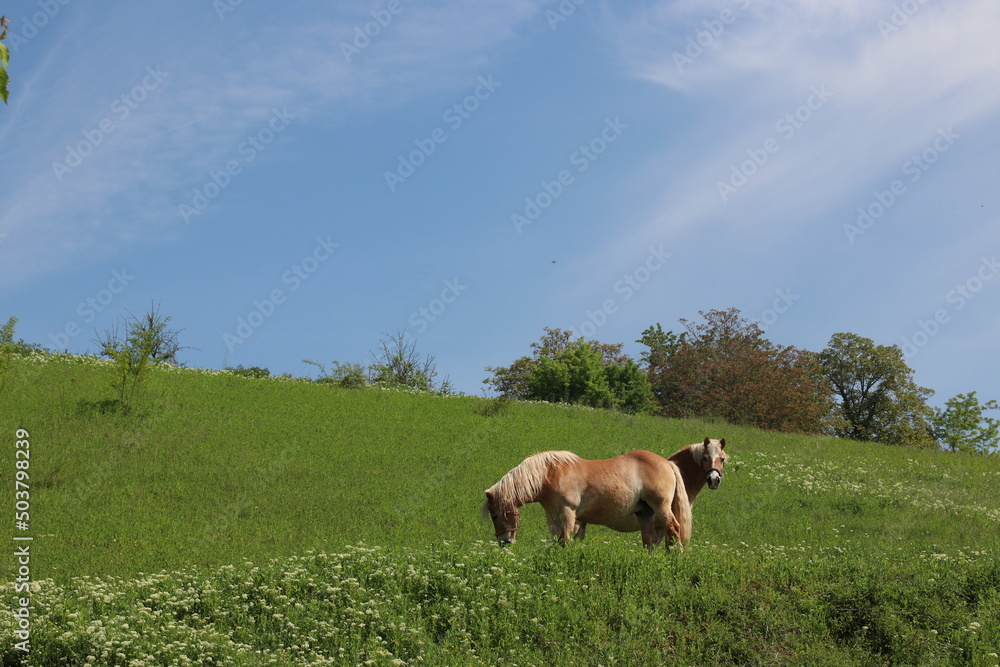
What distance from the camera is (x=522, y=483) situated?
12.8 metres

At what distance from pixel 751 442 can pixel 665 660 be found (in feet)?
91.5

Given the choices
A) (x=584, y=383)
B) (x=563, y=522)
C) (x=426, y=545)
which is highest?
(x=584, y=383)

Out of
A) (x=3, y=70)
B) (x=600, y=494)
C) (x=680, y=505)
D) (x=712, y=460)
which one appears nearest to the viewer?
(x=3, y=70)

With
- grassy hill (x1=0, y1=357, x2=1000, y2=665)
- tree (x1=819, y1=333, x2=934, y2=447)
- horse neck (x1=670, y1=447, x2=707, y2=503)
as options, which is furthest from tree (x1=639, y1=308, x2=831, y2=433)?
horse neck (x1=670, y1=447, x2=707, y2=503)

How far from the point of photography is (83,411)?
28359mm

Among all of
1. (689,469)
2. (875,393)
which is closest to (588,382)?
(875,393)

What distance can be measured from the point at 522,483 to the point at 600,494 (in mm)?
1465

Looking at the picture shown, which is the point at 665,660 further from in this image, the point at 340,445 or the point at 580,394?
the point at 580,394

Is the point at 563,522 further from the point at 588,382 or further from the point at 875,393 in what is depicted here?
the point at 875,393

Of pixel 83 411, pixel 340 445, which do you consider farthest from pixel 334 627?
pixel 83 411

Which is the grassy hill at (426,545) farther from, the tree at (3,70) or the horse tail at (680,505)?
the tree at (3,70)

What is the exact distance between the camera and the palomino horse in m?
12.8

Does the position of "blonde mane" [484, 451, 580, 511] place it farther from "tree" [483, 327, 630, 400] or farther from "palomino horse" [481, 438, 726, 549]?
"tree" [483, 327, 630, 400]

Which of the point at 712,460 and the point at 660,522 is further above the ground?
the point at 712,460
